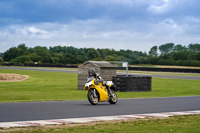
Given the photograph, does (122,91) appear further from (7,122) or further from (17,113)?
(7,122)

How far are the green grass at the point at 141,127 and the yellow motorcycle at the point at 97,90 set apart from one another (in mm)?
4117

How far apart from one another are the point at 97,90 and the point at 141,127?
17.6ft

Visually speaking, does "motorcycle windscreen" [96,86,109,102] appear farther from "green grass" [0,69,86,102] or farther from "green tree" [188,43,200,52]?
"green tree" [188,43,200,52]

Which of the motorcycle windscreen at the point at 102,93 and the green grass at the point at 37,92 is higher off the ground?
the motorcycle windscreen at the point at 102,93

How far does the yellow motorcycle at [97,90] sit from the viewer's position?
14.0m

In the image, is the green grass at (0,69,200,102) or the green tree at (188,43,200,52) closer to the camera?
the green grass at (0,69,200,102)

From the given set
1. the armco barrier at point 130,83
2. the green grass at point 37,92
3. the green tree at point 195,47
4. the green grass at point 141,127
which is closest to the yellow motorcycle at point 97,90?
the green grass at point 37,92

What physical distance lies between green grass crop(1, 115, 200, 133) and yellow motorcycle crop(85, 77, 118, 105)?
412 cm

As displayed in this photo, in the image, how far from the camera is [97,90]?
46.3 ft

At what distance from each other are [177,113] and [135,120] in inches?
91.9

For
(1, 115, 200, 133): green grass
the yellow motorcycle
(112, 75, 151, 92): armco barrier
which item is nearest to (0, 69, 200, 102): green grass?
(112, 75, 151, 92): armco barrier

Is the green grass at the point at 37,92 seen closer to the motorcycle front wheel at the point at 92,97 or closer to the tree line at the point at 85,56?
the motorcycle front wheel at the point at 92,97

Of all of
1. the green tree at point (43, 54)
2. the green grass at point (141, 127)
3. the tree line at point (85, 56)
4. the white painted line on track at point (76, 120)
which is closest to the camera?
the green grass at point (141, 127)

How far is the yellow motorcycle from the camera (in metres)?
14.0
